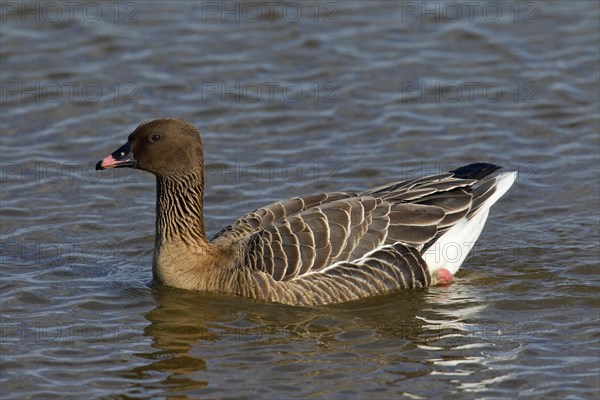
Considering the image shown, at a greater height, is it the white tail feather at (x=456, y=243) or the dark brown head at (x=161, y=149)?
the dark brown head at (x=161, y=149)

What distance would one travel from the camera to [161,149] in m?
12.7

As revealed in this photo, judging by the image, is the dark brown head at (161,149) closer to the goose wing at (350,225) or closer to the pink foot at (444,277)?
the goose wing at (350,225)

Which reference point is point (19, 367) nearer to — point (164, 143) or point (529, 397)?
point (164, 143)

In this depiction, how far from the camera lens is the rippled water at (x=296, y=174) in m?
11.1

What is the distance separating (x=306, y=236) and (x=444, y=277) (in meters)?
1.78

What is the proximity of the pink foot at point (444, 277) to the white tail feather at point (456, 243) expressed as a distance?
40 mm

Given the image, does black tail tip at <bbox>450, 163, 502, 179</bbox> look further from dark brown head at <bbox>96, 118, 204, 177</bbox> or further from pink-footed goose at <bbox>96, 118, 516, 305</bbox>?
dark brown head at <bbox>96, 118, 204, 177</bbox>

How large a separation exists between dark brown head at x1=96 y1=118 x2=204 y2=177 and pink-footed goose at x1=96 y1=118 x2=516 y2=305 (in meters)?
0.01

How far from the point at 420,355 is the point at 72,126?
8046 mm

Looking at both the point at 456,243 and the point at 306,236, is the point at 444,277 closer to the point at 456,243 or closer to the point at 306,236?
the point at 456,243

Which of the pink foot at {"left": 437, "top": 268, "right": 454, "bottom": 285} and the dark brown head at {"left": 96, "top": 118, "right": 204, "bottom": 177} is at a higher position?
the dark brown head at {"left": 96, "top": 118, "right": 204, "bottom": 177}

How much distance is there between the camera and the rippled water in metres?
11.1

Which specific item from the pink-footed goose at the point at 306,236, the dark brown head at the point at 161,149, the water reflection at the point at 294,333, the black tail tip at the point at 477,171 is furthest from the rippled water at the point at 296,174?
the dark brown head at the point at 161,149

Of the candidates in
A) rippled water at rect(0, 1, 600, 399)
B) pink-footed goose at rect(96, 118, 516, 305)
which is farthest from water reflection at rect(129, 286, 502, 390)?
pink-footed goose at rect(96, 118, 516, 305)
